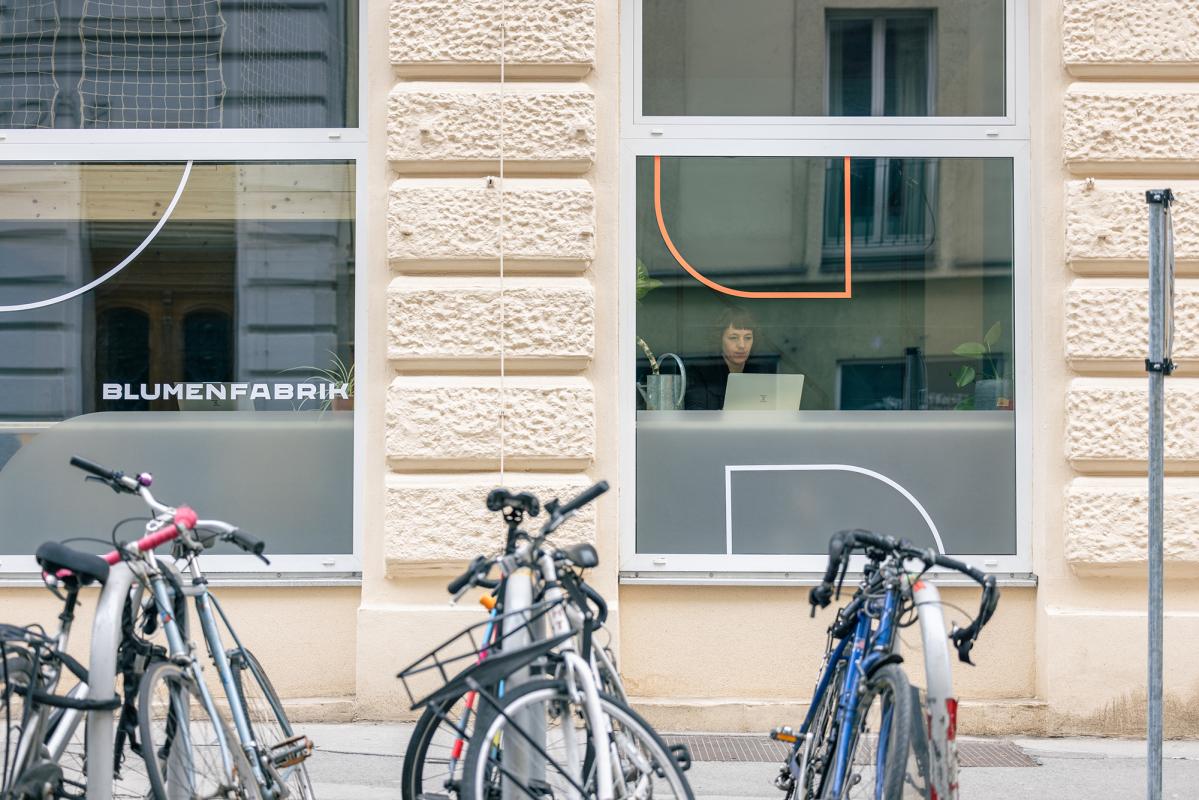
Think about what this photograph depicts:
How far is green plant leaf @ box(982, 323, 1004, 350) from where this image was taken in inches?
243

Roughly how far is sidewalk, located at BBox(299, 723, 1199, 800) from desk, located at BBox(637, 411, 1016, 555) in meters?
0.94

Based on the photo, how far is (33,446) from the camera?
6145 millimetres

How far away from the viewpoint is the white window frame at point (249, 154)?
19.8 ft

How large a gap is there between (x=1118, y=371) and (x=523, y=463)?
2.70 meters

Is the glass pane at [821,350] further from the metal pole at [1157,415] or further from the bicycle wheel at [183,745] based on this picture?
the bicycle wheel at [183,745]

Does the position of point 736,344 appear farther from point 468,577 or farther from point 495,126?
→ point 468,577

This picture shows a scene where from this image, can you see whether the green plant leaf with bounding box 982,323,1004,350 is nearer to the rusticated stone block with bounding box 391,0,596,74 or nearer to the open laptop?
the open laptop

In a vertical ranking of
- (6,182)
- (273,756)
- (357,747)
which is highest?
(6,182)

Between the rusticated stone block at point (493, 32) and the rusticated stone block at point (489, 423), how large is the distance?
1.48 meters

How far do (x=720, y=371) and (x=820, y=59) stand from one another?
1.60 metres

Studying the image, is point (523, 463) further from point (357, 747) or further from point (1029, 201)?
point (1029, 201)

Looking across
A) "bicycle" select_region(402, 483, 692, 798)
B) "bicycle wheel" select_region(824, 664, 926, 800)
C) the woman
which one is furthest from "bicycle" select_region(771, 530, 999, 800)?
the woman

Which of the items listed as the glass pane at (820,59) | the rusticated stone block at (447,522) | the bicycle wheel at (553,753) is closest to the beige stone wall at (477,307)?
the rusticated stone block at (447,522)

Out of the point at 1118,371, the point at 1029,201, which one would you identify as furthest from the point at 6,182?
the point at 1118,371
